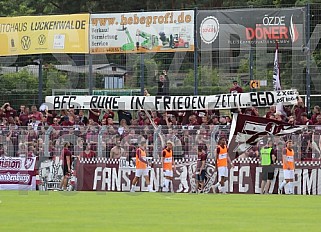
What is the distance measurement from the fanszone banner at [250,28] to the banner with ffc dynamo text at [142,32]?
2.31 ft

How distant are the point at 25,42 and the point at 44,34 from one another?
915mm

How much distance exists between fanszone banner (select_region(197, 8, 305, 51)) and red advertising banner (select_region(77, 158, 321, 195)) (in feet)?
14.1

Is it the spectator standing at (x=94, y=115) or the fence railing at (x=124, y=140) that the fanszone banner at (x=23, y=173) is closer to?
the fence railing at (x=124, y=140)

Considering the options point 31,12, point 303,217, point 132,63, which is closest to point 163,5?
point 31,12

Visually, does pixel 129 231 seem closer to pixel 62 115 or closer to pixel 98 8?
pixel 62 115

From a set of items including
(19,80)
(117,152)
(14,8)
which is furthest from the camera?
(14,8)

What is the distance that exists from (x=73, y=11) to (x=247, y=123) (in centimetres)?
3207

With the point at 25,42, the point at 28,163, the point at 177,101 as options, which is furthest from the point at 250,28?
the point at 28,163

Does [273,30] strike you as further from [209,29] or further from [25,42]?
[25,42]

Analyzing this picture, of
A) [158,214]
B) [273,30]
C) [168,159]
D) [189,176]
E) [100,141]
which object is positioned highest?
[273,30]

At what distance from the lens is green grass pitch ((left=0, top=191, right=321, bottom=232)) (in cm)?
1684

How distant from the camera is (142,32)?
35125mm

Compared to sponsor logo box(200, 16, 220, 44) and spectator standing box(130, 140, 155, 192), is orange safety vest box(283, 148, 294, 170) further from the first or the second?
sponsor logo box(200, 16, 220, 44)

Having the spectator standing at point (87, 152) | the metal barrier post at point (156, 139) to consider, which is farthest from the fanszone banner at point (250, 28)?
the spectator standing at point (87, 152)
